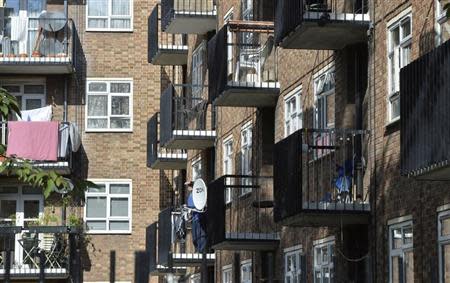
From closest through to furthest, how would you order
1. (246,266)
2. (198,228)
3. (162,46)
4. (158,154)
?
(246,266), (198,228), (158,154), (162,46)

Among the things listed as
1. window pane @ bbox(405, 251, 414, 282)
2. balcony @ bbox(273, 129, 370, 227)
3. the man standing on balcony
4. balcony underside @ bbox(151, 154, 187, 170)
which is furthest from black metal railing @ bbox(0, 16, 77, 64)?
window pane @ bbox(405, 251, 414, 282)

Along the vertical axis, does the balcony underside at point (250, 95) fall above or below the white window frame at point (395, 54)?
above

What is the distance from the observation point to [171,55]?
4197 centimetres

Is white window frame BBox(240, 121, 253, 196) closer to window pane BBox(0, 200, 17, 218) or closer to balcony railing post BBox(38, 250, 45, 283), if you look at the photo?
balcony railing post BBox(38, 250, 45, 283)

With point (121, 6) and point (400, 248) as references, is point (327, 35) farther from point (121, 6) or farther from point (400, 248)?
point (121, 6)

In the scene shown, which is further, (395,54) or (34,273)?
(34,273)

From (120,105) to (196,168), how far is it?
5955 mm

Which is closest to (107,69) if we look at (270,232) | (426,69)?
(270,232)

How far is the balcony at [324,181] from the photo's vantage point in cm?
2178

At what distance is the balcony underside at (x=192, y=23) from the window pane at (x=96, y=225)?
848 cm

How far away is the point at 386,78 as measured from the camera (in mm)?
21125

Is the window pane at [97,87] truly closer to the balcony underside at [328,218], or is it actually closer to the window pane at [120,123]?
the window pane at [120,123]

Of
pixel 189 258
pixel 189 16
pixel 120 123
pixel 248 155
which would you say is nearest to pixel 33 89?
pixel 120 123

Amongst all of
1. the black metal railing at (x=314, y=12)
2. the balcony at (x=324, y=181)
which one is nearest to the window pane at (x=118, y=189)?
the black metal railing at (x=314, y=12)
